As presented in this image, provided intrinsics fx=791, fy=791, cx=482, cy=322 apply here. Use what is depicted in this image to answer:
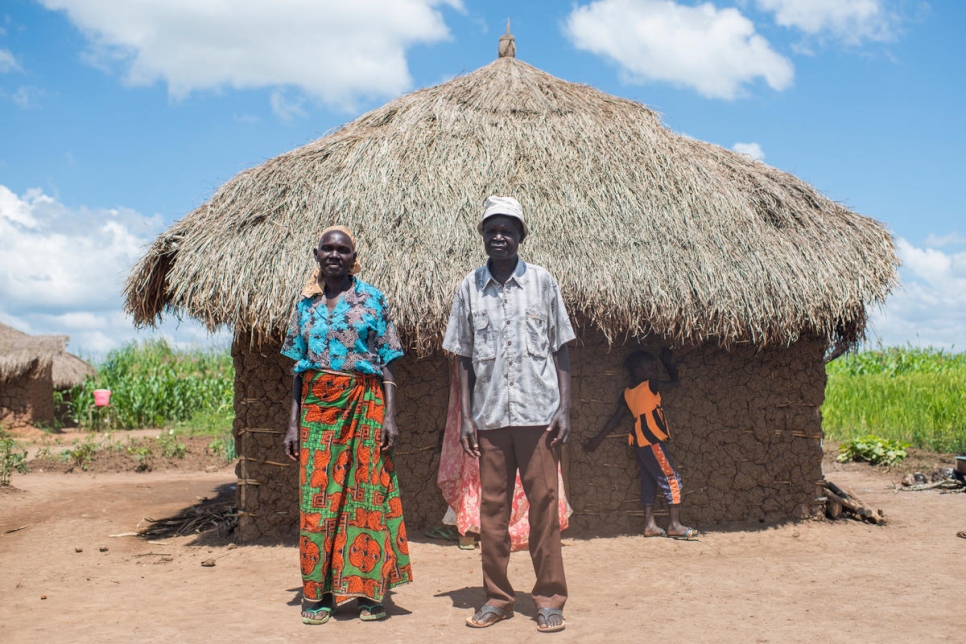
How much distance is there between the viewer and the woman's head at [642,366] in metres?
5.71

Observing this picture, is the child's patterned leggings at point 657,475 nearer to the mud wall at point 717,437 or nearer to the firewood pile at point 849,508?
the mud wall at point 717,437

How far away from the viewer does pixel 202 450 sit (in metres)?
11.5

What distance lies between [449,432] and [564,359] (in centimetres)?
203

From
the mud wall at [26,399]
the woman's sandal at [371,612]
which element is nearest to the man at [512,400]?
the woman's sandal at [371,612]

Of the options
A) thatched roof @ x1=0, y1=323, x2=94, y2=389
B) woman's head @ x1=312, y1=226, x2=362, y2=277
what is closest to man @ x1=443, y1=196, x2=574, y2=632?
woman's head @ x1=312, y1=226, x2=362, y2=277

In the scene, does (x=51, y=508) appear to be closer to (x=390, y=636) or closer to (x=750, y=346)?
(x=390, y=636)

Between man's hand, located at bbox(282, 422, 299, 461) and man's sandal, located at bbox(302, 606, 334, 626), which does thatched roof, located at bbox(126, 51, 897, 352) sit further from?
man's sandal, located at bbox(302, 606, 334, 626)

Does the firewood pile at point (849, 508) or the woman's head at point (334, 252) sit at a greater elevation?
the woman's head at point (334, 252)

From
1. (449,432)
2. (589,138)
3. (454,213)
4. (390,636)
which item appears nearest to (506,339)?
(390,636)

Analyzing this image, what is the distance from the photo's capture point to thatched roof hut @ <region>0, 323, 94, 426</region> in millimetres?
12828

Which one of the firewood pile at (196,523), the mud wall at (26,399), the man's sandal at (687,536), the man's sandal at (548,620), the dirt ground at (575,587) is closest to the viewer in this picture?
the man's sandal at (548,620)

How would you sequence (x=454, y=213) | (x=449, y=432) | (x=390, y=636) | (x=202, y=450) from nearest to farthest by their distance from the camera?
(x=390, y=636) < (x=449, y=432) < (x=454, y=213) < (x=202, y=450)

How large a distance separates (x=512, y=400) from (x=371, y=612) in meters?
1.27

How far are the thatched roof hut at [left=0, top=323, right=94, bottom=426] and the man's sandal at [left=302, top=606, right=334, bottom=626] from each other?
11.2 meters
